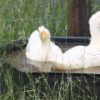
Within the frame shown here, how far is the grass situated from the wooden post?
25 centimetres

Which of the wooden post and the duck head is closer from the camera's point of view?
the duck head

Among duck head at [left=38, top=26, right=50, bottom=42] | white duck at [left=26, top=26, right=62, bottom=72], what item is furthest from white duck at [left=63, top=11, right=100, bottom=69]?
duck head at [left=38, top=26, right=50, bottom=42]

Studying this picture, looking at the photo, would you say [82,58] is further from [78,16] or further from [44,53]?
[78,16]

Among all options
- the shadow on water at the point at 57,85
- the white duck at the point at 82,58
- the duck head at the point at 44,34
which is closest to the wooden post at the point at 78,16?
the white duck at the point at 82,58

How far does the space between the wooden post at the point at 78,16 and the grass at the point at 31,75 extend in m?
0.25

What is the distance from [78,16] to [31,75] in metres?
1.37

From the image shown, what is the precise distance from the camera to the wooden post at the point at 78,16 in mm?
4684

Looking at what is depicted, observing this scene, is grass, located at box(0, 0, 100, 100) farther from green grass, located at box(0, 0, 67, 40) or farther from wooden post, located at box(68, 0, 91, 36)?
wooden post, located at box(68, 0, 91, 36)

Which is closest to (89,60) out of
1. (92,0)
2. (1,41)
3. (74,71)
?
(74,71)

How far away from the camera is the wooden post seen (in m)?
4.68

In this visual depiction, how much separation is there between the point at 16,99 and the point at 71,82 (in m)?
0.46

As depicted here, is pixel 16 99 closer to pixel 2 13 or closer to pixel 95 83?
pixel 95 83

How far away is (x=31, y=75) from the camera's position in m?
3.52

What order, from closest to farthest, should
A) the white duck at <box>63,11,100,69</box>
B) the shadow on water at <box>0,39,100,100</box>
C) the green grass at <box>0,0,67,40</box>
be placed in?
the shadow on water at <box>0,39,100,100</box>, the white duck at <box>63,11,100,69</box>, the green grass at <box>0,0,67,40</box>
